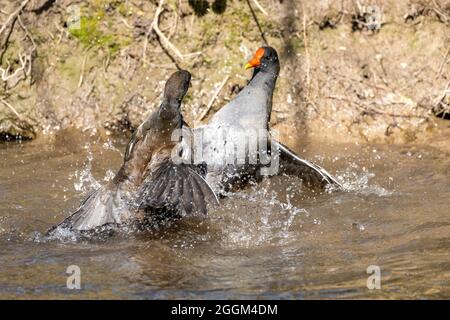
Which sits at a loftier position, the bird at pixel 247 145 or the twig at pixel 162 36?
the twig at pixel 162 36

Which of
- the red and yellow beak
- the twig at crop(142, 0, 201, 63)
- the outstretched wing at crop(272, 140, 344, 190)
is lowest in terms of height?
the outstretched wing at crop(272, 140, 344, 190)

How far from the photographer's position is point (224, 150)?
5.33 metres

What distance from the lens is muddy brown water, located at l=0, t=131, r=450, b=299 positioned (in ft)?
12.9

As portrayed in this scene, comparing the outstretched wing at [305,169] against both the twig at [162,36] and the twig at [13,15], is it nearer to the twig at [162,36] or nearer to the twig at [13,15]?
the twig at [162,36]

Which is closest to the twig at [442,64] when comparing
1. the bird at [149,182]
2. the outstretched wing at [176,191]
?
the bird at [149,182]

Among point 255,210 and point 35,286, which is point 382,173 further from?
point 35,286

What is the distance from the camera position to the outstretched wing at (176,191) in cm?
460

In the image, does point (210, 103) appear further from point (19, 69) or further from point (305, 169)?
point (19, 69)

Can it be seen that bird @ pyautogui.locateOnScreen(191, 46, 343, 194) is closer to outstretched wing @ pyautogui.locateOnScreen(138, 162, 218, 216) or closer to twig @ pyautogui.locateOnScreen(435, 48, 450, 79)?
outstretched wing @ pyautogui.locateOnScreen(138, 162, 218, 216)

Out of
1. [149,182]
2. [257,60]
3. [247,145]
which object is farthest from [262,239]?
[257,60]

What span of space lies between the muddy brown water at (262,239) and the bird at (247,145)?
119mm

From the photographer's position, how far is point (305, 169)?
5.62 metres

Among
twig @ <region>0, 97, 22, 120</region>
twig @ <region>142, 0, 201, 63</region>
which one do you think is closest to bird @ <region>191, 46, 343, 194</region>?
twig @ <region>142, 0, 201, 63</region>

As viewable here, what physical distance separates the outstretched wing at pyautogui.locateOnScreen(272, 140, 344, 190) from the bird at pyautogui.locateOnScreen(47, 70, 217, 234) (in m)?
0.78
